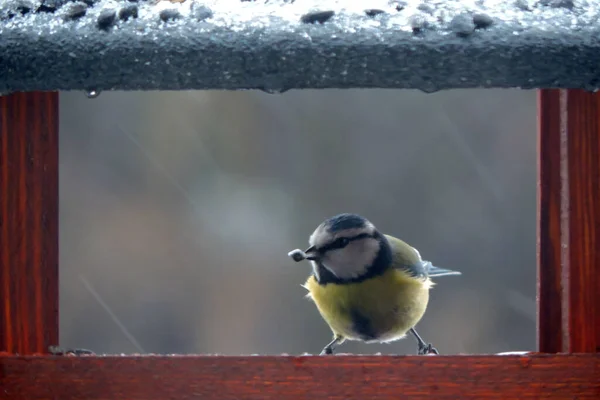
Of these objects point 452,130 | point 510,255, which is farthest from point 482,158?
point 510,255

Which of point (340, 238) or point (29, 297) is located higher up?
point (340, 238)

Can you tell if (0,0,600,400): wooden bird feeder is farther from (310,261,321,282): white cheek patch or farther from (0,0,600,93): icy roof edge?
(310,261,321,282): white cheek patch

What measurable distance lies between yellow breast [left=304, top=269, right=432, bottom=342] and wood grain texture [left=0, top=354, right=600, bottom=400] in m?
1.06

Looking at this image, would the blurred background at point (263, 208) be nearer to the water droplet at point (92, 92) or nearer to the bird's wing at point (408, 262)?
the bird's wing at point (408, 262)

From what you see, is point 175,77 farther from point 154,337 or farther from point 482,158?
point 482,158

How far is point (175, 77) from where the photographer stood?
185 cm

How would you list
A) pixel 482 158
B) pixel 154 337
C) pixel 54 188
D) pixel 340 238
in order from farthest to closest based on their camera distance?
pixel 482 158 < pixel 154 337 < pixel 340 238 < pixel 54 188

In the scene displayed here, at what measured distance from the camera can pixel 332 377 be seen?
2.05 m

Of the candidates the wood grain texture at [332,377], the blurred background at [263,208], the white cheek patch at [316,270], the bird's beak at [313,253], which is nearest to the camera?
the wood grain texture at [332,377]

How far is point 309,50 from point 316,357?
65 centimetres

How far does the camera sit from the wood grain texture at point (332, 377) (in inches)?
80.6

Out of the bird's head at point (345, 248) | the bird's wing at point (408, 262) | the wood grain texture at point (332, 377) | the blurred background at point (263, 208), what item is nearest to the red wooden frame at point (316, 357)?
the wood grain texture at point (332, 377)

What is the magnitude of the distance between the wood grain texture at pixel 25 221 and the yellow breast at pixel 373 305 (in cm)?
117

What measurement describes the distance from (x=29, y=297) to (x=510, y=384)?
3.46 feet
